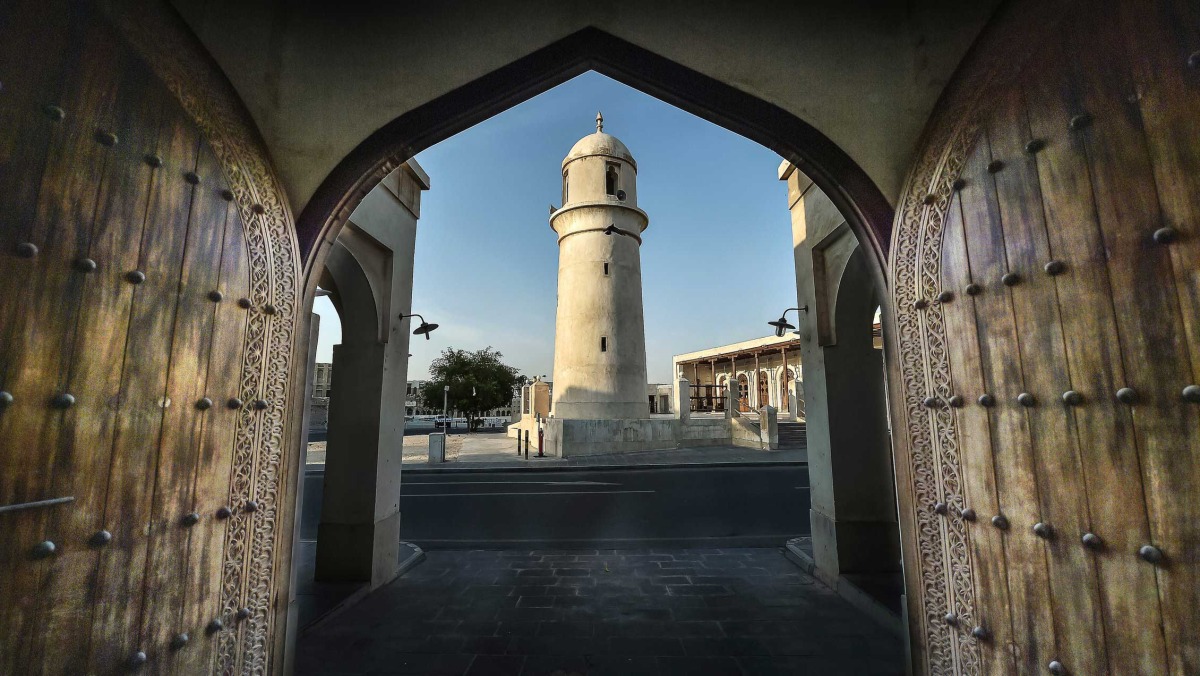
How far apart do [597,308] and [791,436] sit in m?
10.1

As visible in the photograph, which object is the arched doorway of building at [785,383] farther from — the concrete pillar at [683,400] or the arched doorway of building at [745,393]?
the concrete pillar at [683,400]

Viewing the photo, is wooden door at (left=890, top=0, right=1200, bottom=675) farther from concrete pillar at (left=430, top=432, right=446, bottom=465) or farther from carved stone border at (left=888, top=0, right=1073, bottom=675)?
concrete pillar at (left=430, top=432, right=446, bottom=465)

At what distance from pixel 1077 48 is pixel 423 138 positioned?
296 cm

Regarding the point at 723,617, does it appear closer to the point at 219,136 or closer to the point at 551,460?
the point at 219,136

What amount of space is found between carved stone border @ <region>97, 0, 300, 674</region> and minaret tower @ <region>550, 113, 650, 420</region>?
1379 cm

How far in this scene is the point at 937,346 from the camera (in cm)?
229

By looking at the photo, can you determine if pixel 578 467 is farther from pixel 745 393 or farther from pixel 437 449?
pixel 745 393

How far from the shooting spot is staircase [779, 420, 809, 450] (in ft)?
61.2

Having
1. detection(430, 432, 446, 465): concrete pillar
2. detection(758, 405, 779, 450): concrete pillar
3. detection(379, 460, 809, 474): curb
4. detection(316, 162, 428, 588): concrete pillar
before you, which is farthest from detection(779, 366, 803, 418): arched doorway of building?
detection(316, 162, 428, 588): concrete pillar

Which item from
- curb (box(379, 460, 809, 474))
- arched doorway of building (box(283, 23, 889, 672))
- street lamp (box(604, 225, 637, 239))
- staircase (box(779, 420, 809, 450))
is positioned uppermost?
street lamp (box(604, 225, 637, 239))

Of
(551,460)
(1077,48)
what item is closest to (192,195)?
(1077,48)

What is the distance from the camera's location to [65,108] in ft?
5.40

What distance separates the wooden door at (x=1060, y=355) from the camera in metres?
1.48

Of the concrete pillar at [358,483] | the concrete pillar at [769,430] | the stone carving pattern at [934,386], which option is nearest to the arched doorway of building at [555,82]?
the stone carving pattern at [934,386]
